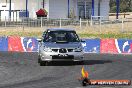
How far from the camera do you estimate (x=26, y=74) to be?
1912 cm

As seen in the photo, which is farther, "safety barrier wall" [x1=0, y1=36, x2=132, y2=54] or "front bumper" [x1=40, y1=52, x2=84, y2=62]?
"safety barrier wall" [x1=0, y1=36, x2=132, y2=54]

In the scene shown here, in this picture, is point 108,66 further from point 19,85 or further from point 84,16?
point 84,16

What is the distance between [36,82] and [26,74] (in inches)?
112

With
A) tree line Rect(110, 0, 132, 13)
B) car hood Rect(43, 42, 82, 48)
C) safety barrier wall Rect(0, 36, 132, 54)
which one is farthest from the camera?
tree line Rect(110, 0, 132, 13)

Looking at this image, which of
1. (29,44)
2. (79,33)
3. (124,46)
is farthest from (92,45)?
(79,33)

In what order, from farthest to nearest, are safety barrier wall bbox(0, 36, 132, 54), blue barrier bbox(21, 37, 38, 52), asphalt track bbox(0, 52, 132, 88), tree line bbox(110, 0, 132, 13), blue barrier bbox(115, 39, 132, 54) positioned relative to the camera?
tree line bbox(110, 0, 132, 13) → blue barrier bbox(21, 37, 38, 52) → safety barrier wall bbox(0, 36, 132, 54) → blue barrier bbox(115, 39, 132, 54) → asphalt track bbox(0, 52, 132, 88)

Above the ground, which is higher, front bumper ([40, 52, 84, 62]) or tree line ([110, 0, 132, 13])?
tree line ([110, 0, 132, 13])

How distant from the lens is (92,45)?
3388 cm

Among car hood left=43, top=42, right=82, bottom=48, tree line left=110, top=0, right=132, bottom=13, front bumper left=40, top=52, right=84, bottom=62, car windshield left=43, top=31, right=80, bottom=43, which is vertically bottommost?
front bumper left=40, top=52, right=84, bottom=62

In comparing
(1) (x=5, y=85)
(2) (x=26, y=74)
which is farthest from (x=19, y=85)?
(2) (x=26, y=74)

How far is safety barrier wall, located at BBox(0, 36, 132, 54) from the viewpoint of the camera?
108ft

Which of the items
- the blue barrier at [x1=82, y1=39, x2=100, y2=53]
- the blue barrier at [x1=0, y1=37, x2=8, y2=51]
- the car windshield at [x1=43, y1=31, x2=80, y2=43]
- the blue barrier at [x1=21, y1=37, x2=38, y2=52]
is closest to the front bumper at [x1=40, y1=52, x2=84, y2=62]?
the car windshield at [x1=43, y1=31, x2=80, y2=43]

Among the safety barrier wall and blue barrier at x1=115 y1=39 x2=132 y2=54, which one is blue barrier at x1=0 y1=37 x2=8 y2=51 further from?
blue barrier at x1=115 y1=39 x2=132 y2=54

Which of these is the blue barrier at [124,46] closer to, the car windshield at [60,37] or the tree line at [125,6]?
the car windshield at [60,37]
